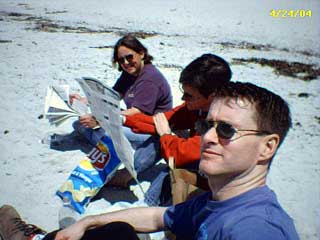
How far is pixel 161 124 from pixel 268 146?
142 centimetres

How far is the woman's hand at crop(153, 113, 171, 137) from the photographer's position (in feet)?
9.29

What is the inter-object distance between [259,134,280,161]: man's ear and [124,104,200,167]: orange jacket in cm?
102

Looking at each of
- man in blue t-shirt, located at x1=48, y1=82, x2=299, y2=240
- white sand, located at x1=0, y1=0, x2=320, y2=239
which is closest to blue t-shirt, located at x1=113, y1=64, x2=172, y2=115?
white sand, located at x1=0, y1=0, x2=320, y2=239

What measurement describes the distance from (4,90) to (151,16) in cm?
1241

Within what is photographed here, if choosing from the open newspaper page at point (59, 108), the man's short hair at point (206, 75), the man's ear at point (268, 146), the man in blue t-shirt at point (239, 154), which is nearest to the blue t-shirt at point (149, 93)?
A: the open newspaper page at point (59, 108)

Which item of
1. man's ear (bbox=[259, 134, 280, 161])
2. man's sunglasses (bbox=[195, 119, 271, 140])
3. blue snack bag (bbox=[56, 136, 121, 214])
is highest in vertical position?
man's sunglasses (bbox=[195, 119, 271, 140])

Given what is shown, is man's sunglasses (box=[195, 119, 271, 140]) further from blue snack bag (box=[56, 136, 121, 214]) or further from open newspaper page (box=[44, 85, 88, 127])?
open newspaper page (box=[44, 85, 88, 127])

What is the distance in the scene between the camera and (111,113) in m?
2.59

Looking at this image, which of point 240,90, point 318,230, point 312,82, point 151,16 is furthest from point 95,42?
point 240,90

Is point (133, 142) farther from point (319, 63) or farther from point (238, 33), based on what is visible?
point (238, 33)

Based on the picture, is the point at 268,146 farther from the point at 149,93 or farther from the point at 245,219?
the point at 149,93
